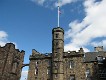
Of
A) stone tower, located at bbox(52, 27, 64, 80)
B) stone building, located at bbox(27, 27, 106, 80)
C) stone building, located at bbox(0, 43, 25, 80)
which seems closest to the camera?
stone building, located at bbox(0, 43, 25, 80)

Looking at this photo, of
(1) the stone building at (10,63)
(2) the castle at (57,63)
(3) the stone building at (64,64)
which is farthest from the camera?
(3) the stone building at (64,64)

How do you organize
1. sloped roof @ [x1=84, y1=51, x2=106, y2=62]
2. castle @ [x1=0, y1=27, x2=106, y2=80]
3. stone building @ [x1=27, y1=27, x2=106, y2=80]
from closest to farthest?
castle @ [x1=0, y1=27, x2=106, y2=80] < stone building @ [x1=27, y1=27, x2=106, y2=80] < sloped roof @ [x1=84, y1=51, x2=106, y2=62]

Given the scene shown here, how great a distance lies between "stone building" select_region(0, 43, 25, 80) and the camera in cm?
3775

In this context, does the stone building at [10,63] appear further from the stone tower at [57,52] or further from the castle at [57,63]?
the stone tower at [57,52]

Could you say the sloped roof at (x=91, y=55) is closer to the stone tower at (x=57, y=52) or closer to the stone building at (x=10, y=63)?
the stone tower at (x=57, y=52)

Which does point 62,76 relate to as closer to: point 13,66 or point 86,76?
point 86,76

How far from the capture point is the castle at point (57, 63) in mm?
39656

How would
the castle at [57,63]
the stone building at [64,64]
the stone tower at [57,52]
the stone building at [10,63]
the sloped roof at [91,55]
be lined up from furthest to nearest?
the sloped roof at [91,55] < the stone tower at [57,52] < the stone building at [64,64] < the castle at [57,63] < the stone building at [10,63]

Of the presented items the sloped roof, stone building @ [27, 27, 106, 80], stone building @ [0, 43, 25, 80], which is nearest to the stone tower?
stone building @ [27, 27, 106, 80]

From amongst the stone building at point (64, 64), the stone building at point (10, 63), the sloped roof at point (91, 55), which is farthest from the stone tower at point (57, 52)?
the stone building at point (10, 63)

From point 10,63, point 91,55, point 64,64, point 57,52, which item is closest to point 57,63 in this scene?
point 64,64

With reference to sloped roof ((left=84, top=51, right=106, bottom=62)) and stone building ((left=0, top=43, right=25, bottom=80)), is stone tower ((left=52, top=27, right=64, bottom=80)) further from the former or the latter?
stone building ((left=0, top=43, right=25, bottom=80))

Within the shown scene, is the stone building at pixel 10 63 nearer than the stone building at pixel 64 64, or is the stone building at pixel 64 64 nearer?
the stone building at pixel 10 63

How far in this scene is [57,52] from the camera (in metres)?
44.3
